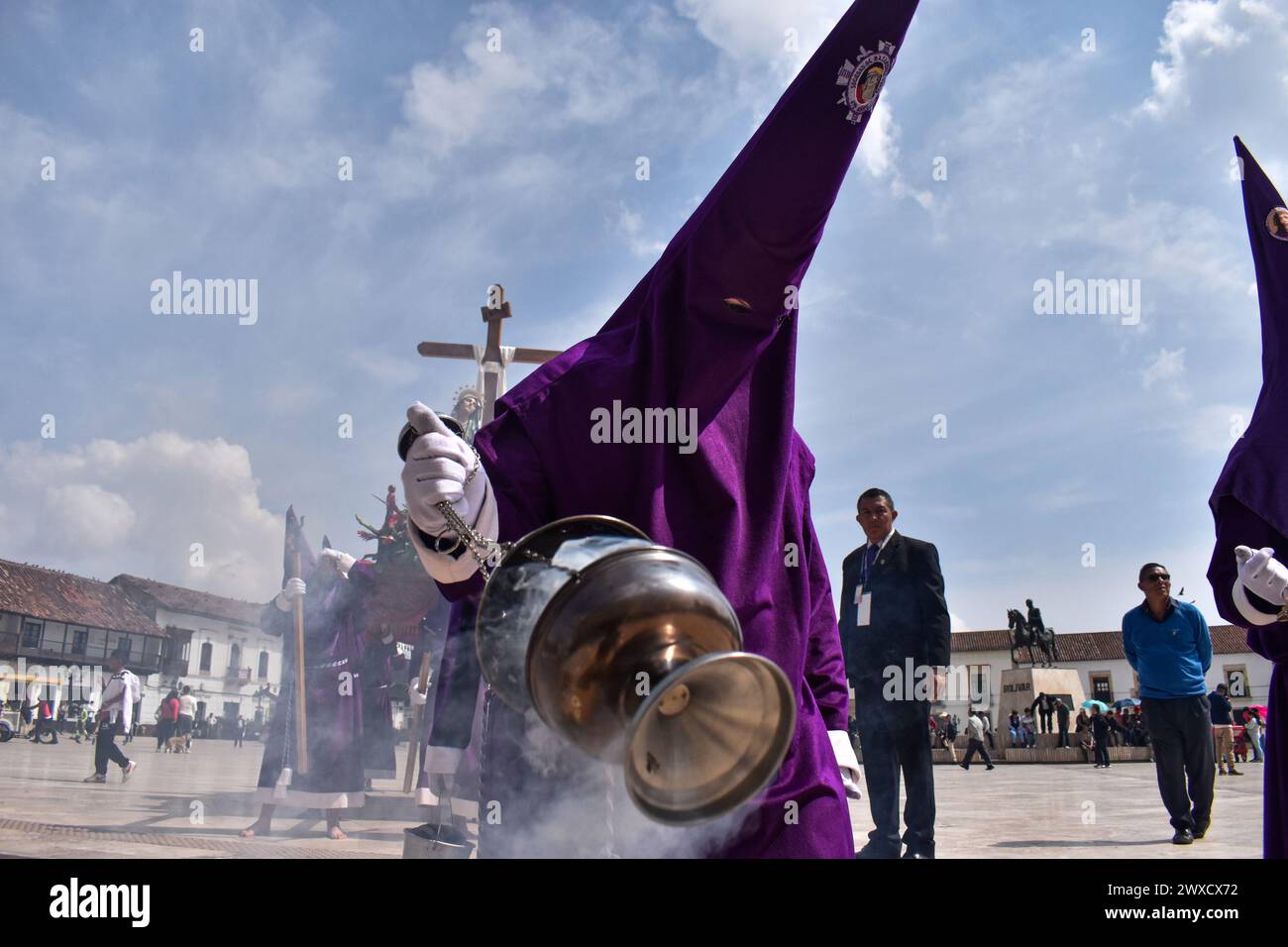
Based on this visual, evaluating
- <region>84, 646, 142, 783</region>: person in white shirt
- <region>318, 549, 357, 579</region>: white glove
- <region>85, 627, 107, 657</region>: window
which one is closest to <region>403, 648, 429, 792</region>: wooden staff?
<region>318, 549, 357, 579</region>: white glove

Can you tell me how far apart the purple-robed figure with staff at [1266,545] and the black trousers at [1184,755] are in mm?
2552

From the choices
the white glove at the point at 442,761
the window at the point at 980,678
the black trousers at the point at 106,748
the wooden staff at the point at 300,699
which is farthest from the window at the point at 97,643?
the white glove at the point at 442,761

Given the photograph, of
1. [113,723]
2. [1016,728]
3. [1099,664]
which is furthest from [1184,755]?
[1099,664]

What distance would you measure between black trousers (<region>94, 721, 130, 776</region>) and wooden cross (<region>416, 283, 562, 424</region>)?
724cm

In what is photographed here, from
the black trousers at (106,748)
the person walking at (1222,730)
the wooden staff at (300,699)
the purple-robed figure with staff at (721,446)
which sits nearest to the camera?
the purple-robed figure with staff at (721,446)

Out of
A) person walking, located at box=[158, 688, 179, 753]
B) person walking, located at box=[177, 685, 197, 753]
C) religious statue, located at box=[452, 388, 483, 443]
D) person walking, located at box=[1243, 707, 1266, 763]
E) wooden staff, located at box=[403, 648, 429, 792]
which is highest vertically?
religious statue, located at box=[452, 388, 483, 443]

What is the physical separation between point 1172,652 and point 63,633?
56385 mm

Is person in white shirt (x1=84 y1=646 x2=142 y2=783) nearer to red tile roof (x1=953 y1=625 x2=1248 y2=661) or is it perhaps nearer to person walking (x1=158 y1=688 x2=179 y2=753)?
person walking (x1=158 y1=688 x2=179 y2=753)

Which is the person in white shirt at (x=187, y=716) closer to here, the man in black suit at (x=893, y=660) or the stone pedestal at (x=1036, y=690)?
the stone pedestal at (x=1036, y=690)

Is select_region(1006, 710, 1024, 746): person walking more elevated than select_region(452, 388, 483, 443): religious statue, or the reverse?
select_region(452, 388, 483, 443): religious statue

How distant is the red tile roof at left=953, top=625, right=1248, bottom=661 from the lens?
205ft

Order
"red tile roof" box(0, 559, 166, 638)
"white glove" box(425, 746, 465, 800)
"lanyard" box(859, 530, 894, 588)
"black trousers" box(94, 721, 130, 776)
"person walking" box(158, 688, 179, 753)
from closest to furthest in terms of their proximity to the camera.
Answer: "white glove" box(425, 746, 465, 800)
"lanyard" box(859, 530, 894, 588)
"black trousers" box(94, 721, 130, 776)
"person walking" box(158, 688, 179, 753)
"red tile roof" box(0, 559, 166, 638)

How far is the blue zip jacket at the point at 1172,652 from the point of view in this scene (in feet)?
22.0
